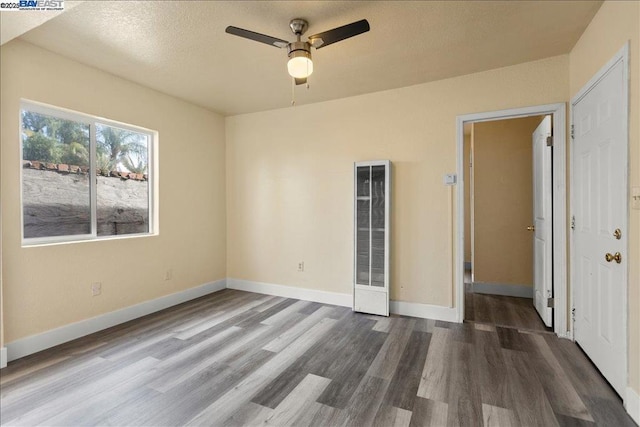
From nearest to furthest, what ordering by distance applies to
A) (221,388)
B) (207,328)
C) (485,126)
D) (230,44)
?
(221,388)
(230,44)
(207,328)
(485,126)

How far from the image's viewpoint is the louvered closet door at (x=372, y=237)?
137 inches

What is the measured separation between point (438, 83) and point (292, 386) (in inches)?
131

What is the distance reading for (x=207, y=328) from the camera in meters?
3.11

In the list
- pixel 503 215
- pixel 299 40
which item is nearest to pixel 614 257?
pixel 503 215

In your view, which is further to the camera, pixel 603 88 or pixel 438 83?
pixel 438 83

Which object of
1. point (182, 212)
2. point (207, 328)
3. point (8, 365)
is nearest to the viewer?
point (8, 365)

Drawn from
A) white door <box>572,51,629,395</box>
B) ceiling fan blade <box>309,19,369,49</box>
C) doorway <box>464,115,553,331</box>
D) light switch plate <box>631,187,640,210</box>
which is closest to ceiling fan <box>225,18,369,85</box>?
ceiling fan blade <box>309,19,369,49</box>

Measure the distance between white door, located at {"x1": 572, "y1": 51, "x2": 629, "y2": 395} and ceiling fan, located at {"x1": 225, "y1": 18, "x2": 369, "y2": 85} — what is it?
5.76 feet

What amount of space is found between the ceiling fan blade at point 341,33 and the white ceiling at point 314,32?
25 cm

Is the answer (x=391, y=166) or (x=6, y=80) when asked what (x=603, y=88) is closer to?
(x=391, y=166)

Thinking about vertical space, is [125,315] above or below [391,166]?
below

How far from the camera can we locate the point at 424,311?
341 centimetres

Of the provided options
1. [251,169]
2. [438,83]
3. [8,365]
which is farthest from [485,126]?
[8,365]

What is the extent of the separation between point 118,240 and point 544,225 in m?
4.54
